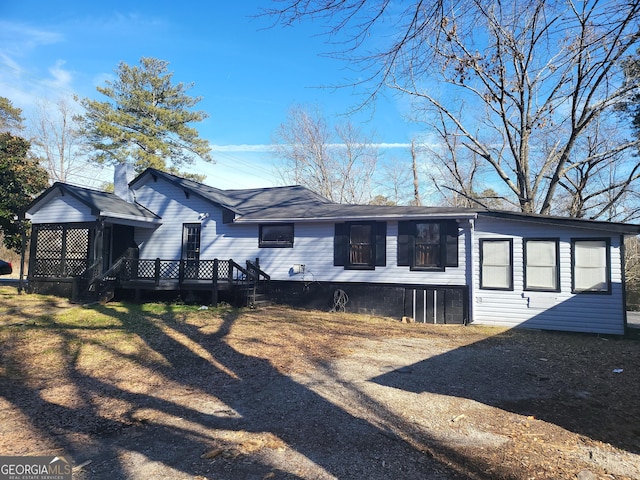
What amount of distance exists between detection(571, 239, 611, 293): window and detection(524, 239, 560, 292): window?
427 millimetres

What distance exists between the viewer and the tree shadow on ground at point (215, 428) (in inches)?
127

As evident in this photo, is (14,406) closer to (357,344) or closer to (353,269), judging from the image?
(357,344)

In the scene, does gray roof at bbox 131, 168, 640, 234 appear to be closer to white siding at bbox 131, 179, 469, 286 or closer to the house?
the house

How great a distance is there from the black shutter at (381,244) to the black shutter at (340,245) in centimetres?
107

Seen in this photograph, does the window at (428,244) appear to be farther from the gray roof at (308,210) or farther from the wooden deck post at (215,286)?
the wooden deck post at (215,286)

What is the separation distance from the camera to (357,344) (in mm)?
8391

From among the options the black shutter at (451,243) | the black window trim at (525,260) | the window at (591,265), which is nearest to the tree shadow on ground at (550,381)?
the window at (591,265)

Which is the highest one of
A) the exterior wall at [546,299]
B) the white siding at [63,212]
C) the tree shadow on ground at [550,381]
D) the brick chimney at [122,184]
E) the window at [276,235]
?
the brick chimney at [122,184]

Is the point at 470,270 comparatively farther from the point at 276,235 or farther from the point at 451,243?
the point at 276,235

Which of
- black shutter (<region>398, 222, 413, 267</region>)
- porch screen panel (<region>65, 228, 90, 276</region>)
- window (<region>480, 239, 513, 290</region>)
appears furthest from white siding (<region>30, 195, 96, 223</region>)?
window (<region>480, 239, 513, 290</region>)

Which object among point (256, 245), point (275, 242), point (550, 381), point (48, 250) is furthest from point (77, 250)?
point (550, 381)

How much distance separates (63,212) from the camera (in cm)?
1433

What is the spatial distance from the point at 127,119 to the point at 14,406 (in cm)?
3133

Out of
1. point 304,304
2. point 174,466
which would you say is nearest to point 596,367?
point 174,466
